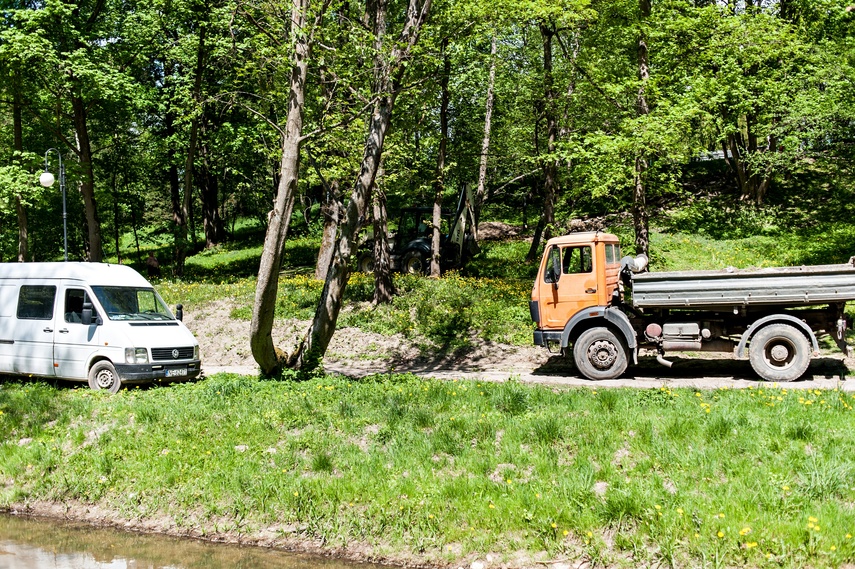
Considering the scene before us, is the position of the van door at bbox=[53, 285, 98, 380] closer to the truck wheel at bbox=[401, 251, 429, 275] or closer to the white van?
the white van

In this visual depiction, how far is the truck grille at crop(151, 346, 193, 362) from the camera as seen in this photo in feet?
41.9

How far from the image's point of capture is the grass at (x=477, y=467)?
657 cm

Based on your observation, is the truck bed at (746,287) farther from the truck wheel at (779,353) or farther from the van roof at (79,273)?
the van roof at (79,273)

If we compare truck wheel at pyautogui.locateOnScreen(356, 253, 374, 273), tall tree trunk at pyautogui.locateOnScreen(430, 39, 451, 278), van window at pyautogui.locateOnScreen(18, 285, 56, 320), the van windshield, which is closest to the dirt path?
the van windshield

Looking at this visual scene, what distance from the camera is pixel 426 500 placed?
748 cm

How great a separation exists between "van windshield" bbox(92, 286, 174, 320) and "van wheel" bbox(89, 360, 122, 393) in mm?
926

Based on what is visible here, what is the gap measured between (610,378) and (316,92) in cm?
1109

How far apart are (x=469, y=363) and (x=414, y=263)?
932 centimetres

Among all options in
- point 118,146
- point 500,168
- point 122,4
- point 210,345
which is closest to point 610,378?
point 210,345

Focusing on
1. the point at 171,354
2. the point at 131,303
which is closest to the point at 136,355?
the point at 171,354

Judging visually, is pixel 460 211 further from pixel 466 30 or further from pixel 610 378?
pixel 610 378

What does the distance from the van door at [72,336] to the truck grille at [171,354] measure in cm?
119

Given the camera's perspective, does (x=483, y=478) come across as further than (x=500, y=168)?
No

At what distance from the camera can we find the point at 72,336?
42.9 ft
